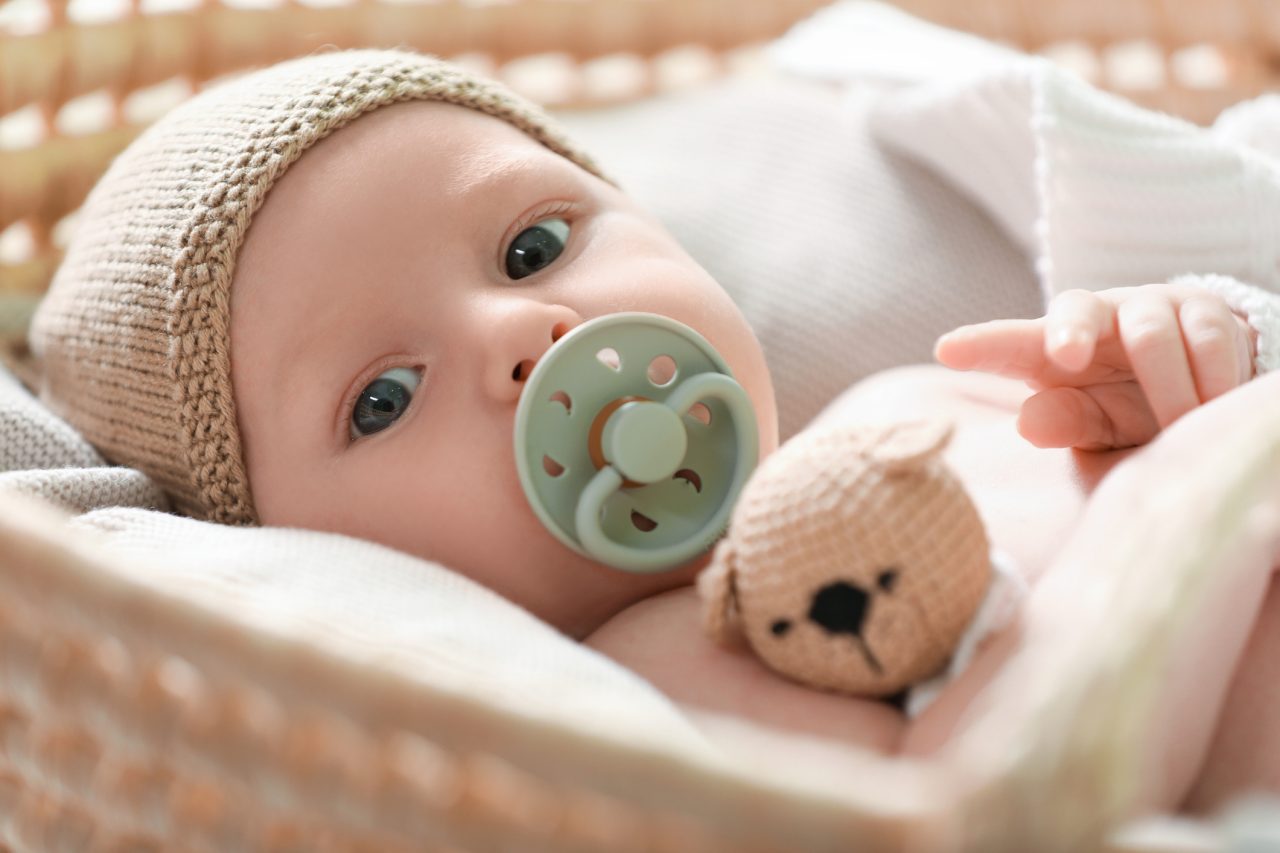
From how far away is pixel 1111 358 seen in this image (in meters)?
0.79

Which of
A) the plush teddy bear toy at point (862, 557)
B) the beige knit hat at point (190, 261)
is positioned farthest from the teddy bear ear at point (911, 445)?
the beige knit hat at point (190, 261)

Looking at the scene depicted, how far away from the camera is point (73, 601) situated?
465mm

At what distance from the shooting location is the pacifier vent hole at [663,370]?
783 millimetres

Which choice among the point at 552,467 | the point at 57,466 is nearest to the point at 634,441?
the point at 552,467

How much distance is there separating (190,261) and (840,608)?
498 mm

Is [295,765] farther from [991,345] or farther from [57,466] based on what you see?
[57,466]

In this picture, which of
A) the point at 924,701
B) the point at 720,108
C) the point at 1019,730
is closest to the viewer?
the point at 1019,730

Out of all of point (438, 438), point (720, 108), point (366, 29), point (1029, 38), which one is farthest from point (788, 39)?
point (438, 438)

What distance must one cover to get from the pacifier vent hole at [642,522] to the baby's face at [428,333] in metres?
0.04

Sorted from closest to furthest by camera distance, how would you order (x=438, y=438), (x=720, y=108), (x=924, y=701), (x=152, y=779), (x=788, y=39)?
(x=152, y=779)
(x=924, y=701)
(x=438, y=438)
(x=720, y=108)
(x=788, y=39)

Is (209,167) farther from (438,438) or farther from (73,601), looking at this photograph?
(73,601)

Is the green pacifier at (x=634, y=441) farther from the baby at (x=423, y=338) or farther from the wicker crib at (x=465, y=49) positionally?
the wicker crib at (x=465, y=49)

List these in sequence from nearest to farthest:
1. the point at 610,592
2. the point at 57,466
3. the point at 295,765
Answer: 1. the point at 295,765
2. the point at 610,592
3. the point at 57,466

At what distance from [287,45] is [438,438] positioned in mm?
694
